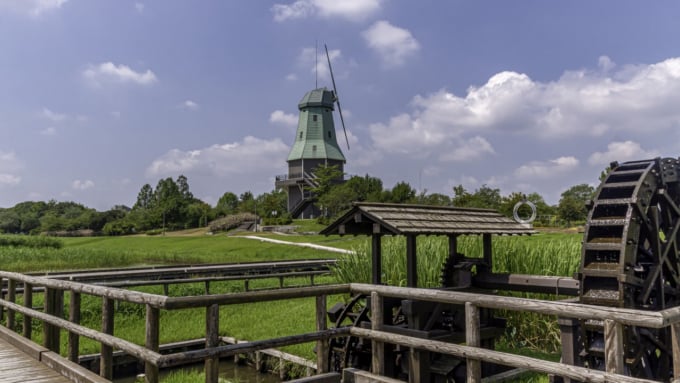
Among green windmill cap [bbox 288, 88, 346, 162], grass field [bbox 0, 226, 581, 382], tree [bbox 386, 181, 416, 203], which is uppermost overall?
green windmill cap [bbox 288, 88, 346, 162]

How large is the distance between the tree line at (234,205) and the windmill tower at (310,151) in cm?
188

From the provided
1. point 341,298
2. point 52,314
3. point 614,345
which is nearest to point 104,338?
point 52,314

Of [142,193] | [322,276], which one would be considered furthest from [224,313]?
[142,193]

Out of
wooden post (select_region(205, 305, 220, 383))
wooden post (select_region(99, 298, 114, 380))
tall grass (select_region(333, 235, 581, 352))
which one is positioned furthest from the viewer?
tall grass (select_region(333, 235, 581, 352))

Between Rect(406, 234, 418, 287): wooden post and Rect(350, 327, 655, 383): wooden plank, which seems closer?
Rect(350, 327, 655, 383): wooden plank

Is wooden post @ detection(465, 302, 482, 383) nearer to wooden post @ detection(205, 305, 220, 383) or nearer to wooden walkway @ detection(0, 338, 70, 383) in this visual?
wooden post @ detection(205, 305, 220, 383)

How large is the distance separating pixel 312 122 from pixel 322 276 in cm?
5240

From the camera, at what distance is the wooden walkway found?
6.27m

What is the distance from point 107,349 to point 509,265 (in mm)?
8253

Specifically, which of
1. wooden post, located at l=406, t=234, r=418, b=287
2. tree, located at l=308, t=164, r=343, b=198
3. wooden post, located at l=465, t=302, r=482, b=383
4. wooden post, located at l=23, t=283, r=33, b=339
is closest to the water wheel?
wooden post, located at l=465, t=302, r=482, b=383

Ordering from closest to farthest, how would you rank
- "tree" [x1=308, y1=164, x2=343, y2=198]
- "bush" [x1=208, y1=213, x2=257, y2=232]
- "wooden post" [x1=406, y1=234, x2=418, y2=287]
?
"wooden post" [x1=406, y1=234, x2=418, y2=287]
"tree" [x1=308, y1=164, x2=343, y2=198]
"bush" [x1=208, y1=213, x2=257, y2=232]

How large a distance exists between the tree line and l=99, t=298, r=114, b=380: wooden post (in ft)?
113

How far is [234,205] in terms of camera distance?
91938 millimetres

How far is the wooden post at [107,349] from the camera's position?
5.80m
